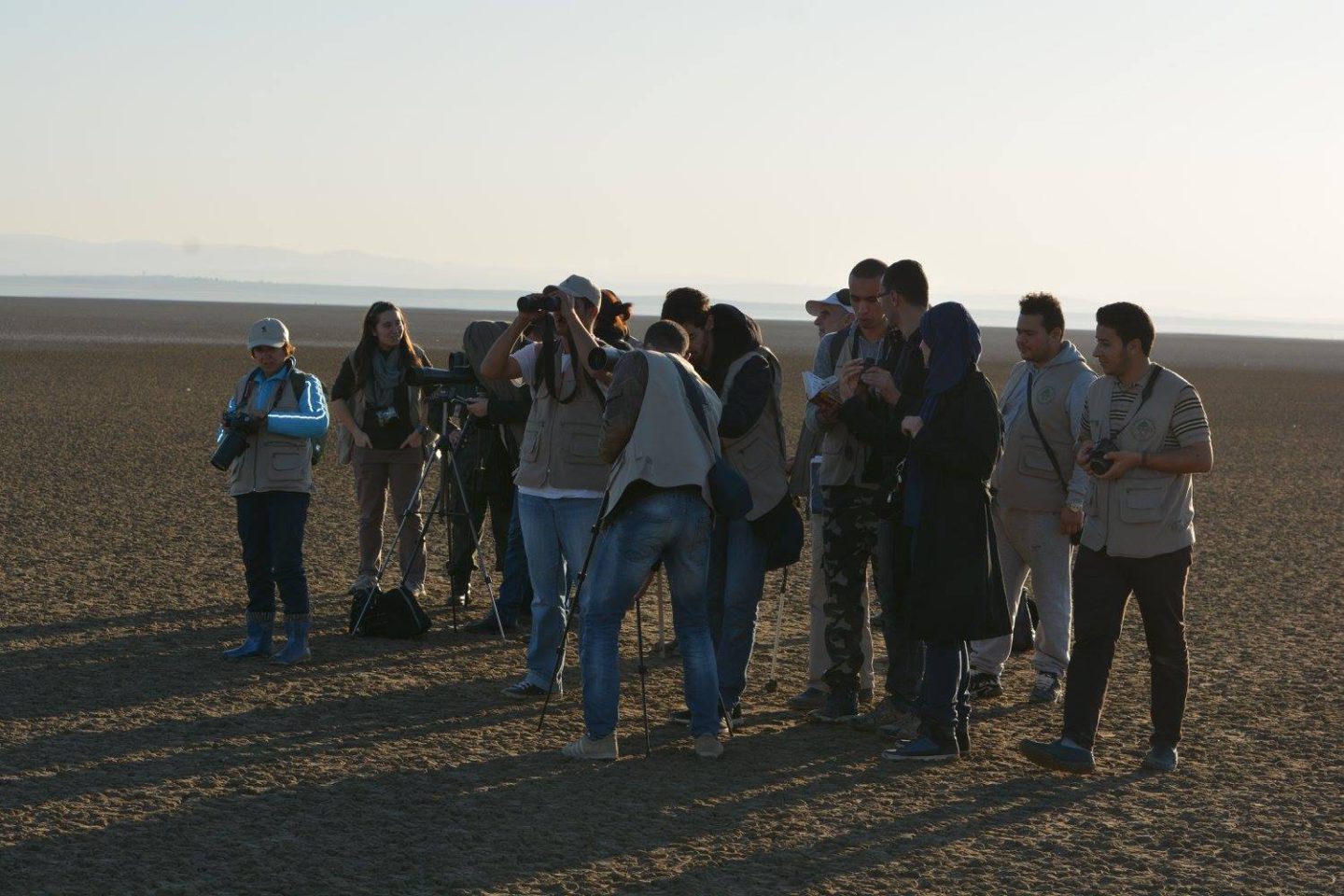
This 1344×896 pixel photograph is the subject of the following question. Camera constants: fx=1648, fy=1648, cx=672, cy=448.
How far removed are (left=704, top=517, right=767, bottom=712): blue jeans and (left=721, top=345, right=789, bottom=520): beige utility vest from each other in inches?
6.4

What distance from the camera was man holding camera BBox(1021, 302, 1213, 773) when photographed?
6.68 meters

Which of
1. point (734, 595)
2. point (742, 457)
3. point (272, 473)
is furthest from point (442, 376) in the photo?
point (734, 595)

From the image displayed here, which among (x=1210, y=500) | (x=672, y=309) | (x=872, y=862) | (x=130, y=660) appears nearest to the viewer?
(x=872, y=862)

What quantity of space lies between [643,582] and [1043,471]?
7.28 feet

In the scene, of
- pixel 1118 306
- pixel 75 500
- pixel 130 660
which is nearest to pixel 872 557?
pixel 1118 306

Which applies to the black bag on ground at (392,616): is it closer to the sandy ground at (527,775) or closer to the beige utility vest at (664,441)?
the sandy ground at (527,775)

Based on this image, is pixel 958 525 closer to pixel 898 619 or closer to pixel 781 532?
pixel 898 619

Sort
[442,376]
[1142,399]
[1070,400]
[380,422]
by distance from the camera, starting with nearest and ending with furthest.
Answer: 1. [1142,399]
2. [1070,400]
3. [442,376]
4. [380,422]

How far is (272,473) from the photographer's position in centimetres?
836

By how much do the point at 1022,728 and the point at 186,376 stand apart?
2709 cm

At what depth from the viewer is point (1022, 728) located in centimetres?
770

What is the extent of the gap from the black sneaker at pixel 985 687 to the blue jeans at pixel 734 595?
1.36 meters

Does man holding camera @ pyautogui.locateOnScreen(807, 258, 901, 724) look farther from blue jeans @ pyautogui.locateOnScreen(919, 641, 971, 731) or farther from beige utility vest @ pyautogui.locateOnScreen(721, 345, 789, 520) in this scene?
blue jeans @ pyautogui.locateOnScreen(919, 641, 971, 731)

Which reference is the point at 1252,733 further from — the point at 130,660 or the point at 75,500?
the point at 75,500
